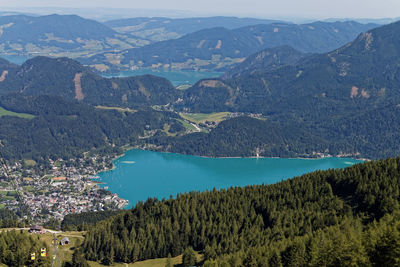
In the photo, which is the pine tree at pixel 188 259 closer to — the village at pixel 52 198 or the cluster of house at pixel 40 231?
the cluster of house at pixel 40 231

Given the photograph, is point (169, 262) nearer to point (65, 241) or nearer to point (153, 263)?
point (153, 263)

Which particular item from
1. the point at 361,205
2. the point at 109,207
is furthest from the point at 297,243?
the point at 109,207

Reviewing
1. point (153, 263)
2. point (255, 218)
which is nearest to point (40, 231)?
point (153, 263)

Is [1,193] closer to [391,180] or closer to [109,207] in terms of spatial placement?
[109,207]

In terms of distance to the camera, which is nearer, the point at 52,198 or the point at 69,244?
the point at 69,244

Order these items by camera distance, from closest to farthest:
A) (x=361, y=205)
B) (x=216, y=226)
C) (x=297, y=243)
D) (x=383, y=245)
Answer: (x=383, y=245)
(x=297, y=243)
(x=361, y=205)
(x=216, y=226)

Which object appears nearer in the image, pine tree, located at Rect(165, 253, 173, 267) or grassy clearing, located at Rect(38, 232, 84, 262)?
pine tree, located at Rect(165, 253, 173, 267)

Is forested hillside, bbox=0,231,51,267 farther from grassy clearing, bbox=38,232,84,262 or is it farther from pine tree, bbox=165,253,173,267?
pine tree, bbox=165,253,173,267

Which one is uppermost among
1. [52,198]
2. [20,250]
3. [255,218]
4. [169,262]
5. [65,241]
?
[20,250]

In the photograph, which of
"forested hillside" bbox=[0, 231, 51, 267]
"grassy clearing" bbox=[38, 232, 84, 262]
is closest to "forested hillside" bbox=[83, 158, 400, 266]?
"grassy clearing" bbox=[38, 232, 84, 262]
